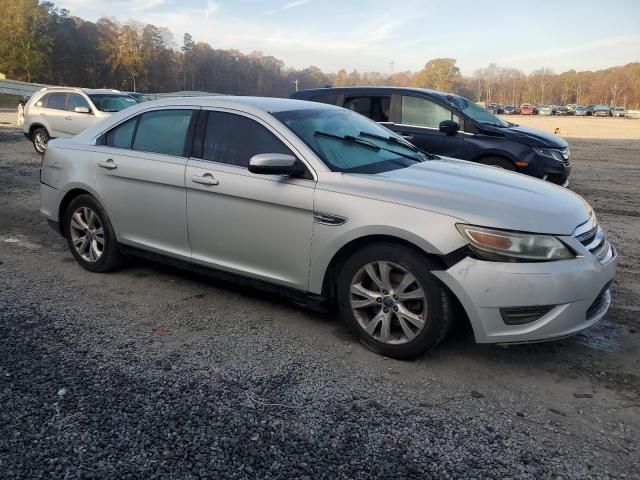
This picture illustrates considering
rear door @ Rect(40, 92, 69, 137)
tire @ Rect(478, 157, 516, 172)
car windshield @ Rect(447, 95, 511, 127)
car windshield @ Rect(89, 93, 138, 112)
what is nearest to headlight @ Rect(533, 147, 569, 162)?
tire @ Rect(478, 157, 516, 172)

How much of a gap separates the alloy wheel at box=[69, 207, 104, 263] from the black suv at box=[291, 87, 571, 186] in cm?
501

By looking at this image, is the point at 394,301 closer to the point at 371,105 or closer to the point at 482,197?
the point at 482,197

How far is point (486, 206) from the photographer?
3.17m

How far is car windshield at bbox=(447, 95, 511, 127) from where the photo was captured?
8.24 metres

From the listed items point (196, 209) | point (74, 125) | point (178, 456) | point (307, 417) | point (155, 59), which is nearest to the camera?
point (178, 456)

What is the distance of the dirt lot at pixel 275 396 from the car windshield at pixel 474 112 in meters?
4.50

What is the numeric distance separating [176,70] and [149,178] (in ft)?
383

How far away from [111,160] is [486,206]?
320 cm

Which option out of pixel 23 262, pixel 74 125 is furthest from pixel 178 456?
pixel 74 125

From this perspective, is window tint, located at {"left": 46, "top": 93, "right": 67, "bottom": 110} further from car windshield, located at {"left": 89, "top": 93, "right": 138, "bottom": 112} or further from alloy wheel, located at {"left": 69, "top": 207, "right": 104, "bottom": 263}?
alloy wheel, located at {"left": 69, "top": 207, "right": 104, "bottom": 263}

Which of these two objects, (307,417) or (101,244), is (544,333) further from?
(101,244)

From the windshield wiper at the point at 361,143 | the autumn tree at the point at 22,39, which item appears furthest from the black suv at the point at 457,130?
the autumn tree at the point at 22,39

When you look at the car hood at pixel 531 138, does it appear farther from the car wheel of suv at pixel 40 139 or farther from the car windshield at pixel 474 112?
the car wheel of suv at pixel 40 139

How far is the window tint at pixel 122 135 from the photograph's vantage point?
463 centimetres
